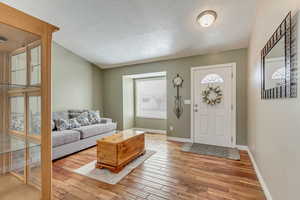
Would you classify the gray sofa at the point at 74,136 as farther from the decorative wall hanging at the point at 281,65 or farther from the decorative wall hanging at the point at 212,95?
the decorative wall hanging at the point at 281,65

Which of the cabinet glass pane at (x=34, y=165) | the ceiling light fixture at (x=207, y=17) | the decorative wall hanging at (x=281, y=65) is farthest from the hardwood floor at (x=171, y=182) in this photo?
the ceiling light fixture at (x=207, y=17)

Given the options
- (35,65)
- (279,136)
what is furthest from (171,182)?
(35,65)

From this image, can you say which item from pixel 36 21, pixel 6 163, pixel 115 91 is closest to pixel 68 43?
pixel 115 91

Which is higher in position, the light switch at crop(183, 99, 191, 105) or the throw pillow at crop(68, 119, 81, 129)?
the light switch at crop(183, 99, 191, 105)

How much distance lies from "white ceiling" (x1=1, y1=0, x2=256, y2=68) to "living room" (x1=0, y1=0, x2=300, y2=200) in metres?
0.02

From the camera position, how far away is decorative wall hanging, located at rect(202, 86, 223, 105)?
3535mm

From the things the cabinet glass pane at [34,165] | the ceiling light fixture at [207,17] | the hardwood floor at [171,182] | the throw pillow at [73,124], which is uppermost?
the ceiling light fixture at [207,17]

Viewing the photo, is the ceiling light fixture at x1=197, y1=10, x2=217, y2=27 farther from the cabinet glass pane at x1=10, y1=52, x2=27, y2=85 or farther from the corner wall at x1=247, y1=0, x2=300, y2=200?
the cabinet glass pane at x1=10, y1=52, x2=27, y2=85

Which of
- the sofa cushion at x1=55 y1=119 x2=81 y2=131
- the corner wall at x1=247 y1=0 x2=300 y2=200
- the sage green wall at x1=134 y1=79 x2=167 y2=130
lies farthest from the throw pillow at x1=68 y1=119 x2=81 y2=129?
the corner wall at x1=247 y1=0 x2=300 y2=200

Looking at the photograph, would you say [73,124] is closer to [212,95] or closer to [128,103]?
[128,103]

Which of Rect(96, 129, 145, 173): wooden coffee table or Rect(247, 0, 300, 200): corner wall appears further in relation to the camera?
Rect(96, 129, 145, 173): wooden coffee table

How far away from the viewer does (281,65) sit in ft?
4.49

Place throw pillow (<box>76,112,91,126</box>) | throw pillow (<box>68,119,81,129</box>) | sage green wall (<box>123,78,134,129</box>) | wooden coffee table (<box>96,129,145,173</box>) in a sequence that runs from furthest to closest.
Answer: sage green wall (<box>123,78,134,129</box>) < throw pillow (<box>76,112,91,126</box>) < throw pillow (<box>68,119,81,129</box>) < wooden coffee table (<box>96,129,145,173</box>)

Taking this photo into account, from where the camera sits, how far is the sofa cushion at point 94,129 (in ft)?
10.8
